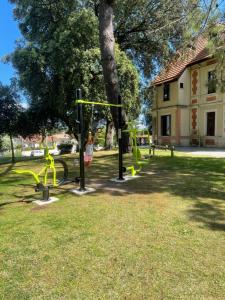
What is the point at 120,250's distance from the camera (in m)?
3.57

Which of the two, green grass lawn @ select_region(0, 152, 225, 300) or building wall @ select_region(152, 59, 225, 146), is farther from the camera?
building wall @ select_region(152, 59, 225, 146)

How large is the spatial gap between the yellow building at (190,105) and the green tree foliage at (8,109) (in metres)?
11.1

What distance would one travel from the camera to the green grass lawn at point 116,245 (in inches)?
112

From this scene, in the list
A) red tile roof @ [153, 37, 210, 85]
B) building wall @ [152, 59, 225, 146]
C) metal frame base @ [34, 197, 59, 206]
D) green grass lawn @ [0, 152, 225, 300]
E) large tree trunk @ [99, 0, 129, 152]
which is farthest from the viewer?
red tile roof @ [153, 37, 210, 85]

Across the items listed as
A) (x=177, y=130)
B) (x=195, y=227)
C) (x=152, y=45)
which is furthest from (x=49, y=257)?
(x=177, y=130)

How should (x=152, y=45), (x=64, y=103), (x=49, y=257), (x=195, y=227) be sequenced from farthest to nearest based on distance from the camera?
(x=152, y=45), (x=64, y=103), (x=195, y=227), (x=49, y=257)

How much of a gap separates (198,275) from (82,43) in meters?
14.9

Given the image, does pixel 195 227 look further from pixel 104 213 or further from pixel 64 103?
pixel 64 103

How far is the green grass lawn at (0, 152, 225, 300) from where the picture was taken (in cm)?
284

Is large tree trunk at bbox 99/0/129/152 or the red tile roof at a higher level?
the red tile roof

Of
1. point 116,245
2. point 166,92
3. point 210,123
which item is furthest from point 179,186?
point 166,92

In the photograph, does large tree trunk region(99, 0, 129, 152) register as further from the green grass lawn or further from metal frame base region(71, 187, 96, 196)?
the green grass lawn

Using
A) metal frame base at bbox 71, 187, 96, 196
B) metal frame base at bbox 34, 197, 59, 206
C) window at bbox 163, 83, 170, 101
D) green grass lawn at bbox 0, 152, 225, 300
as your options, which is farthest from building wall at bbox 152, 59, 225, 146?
metal frame base at bbox 34, 197, 59, 206

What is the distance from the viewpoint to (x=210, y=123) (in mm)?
22359
